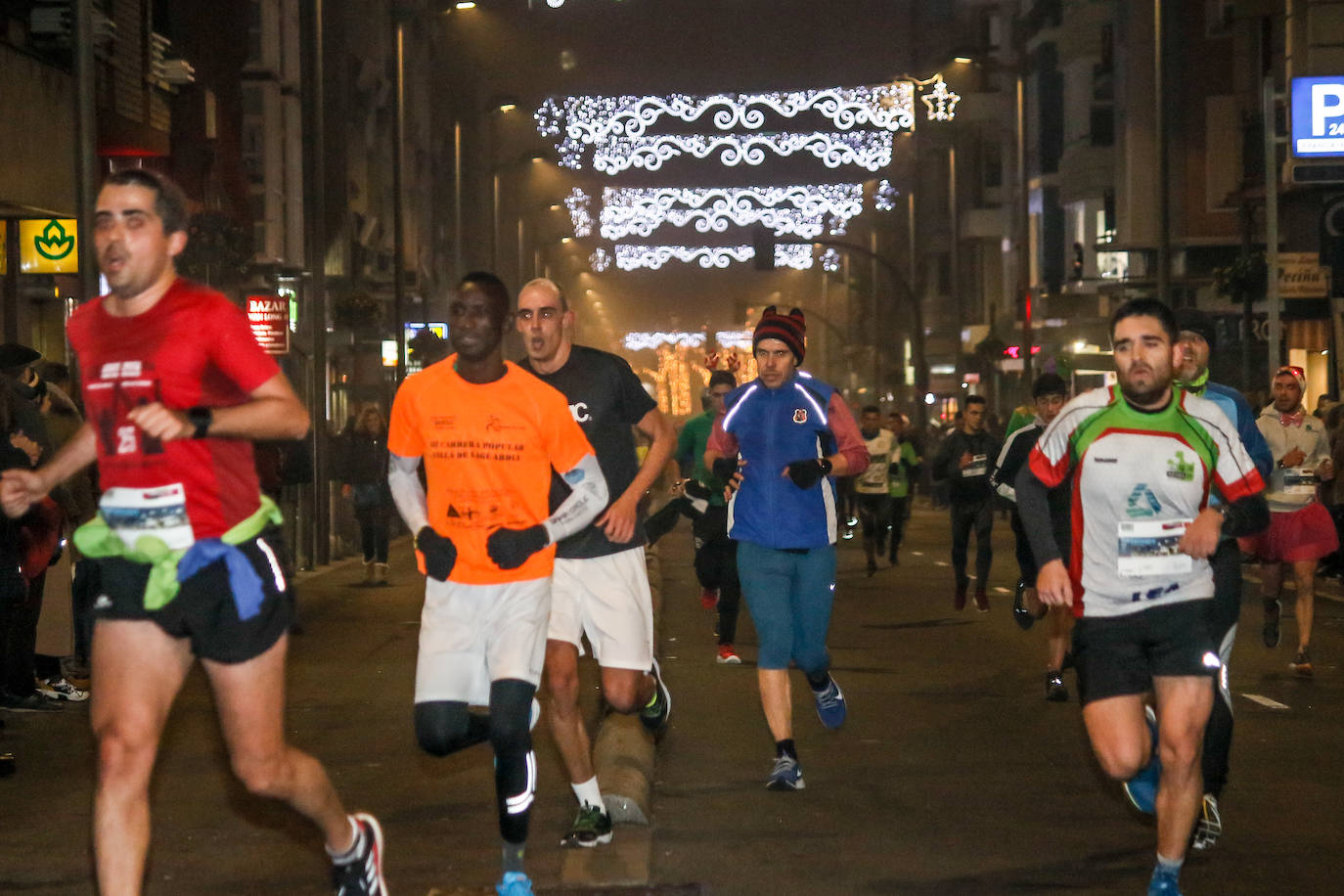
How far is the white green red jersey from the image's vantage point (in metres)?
6.41

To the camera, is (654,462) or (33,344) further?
(33,344)

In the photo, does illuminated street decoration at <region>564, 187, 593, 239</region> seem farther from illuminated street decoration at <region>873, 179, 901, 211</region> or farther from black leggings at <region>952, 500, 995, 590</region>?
black leggings at <region>952, 500, 995, 590</region>

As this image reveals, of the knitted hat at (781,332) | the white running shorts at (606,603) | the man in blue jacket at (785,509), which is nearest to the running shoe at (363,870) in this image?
the white running shorts at (606,603)

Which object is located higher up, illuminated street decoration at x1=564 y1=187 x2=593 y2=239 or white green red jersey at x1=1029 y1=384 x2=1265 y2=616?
illuminated street decoration at x1=564 y1=187 x2=593 y2=239

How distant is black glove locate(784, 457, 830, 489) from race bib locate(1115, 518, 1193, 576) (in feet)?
8.05

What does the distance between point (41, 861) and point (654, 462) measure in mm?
2613

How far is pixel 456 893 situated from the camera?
6.39 m

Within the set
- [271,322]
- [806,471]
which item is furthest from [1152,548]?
[271,322]

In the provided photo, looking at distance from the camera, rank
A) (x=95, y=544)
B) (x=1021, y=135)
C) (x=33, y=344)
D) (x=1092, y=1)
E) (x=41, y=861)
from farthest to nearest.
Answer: (x=1092, y=1) → (x=1021, y=135) → (x=33, y=344) → (x=41, y=861) → (x=95, y=544)

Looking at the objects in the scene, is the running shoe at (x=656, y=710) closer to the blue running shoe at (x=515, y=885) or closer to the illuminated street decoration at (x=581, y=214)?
the blue running shoe at (x=515, y=885)

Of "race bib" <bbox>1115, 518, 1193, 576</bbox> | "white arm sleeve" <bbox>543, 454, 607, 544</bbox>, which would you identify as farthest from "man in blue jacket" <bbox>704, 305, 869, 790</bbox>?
"race bib" <bbox>1115, 518, 1193, 576</bbox>

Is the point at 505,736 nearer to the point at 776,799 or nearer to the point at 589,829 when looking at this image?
the point at 589,829

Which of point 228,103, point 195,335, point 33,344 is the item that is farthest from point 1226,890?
point 228,103

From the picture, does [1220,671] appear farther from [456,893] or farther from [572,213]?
[572,213]
